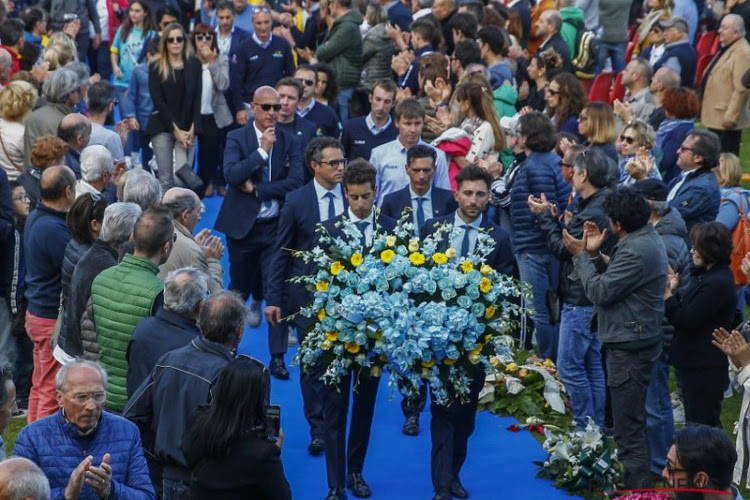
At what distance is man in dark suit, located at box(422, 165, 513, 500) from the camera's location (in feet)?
24.7

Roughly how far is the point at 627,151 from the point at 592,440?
2756 millimetres

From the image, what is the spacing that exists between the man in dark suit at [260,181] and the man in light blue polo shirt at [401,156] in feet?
2.42

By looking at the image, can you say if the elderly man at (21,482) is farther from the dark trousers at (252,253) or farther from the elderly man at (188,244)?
the dark trousers at (252,253)

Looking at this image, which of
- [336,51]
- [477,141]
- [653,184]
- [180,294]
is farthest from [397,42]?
[180,294]

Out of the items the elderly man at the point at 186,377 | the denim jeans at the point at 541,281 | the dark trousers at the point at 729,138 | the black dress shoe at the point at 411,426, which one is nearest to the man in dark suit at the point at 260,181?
the black dress shoe at the point at 411,426

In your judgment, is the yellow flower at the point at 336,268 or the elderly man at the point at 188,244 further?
the elderly man at the point at 188,244

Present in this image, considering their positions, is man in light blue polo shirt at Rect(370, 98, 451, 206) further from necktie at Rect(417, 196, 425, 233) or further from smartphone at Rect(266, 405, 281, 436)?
smartphone at Rect(266, 405, 281, 436)

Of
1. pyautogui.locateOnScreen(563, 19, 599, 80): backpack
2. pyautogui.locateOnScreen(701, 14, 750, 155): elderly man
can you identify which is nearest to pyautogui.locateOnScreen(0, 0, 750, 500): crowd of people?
pyautogui.locateOnScreen(701, 14, 750, 155): elderly man

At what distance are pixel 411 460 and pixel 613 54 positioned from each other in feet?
34.2

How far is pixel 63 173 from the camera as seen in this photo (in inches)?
318

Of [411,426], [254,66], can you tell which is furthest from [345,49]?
[411,426]

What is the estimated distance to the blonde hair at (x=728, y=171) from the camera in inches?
384

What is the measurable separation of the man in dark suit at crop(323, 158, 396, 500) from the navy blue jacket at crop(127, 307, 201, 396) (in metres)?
1.41

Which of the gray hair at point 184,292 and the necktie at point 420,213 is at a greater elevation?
the necktie at point 420,213
